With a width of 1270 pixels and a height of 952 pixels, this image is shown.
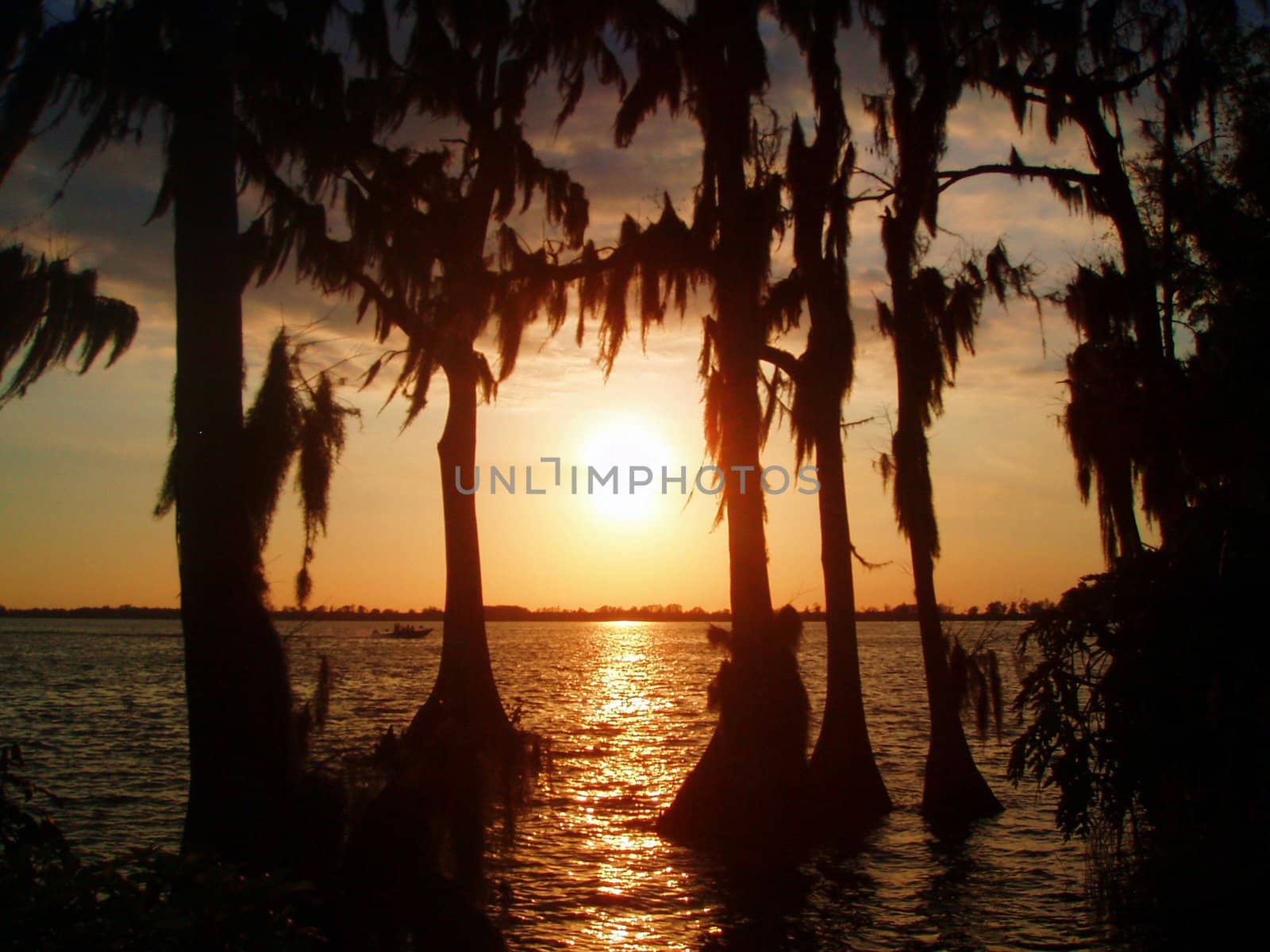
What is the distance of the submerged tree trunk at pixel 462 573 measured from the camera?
611 inches

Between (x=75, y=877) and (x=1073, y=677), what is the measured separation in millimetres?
6953

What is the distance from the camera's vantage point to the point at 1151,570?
24.9ft

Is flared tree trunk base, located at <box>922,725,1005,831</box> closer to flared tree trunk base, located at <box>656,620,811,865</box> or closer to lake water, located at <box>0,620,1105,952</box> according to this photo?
lake water, located at <box>0,620,1105,952</box>

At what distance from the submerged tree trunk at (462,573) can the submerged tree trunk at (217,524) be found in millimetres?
7679

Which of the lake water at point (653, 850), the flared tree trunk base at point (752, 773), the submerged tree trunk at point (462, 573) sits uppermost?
the submerged tree trunk at point (462, 573)

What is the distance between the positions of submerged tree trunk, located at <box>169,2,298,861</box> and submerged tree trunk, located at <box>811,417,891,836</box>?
918 centimetres

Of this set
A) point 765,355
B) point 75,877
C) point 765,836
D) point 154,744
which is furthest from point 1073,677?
point 154,744

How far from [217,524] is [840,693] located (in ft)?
33.6

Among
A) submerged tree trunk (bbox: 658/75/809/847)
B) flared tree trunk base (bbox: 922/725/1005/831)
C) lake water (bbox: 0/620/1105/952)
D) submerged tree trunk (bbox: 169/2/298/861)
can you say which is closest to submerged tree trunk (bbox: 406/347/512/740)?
lake water (bbox: 0/620/1105/952)

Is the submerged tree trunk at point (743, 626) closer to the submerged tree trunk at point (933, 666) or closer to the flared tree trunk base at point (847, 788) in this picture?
the flared tree trunk base at point (847, 788)

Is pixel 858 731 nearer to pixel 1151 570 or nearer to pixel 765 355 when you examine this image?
pixel 765 355

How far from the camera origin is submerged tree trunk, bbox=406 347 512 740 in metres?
15.5

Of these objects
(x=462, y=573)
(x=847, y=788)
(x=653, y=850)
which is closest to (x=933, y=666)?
(x=847, y=788)

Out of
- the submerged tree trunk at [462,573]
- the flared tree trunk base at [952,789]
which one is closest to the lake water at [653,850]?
the flared tree trunk base at [952,789]
